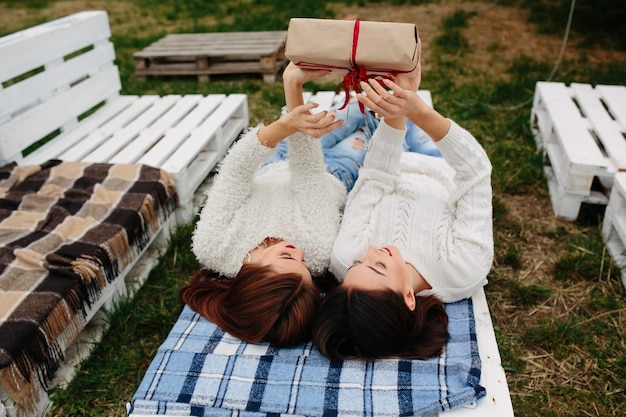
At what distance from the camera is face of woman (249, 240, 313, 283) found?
2.11 meters

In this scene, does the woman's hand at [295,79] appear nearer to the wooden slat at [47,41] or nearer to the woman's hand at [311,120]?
the woman's hand at [311,120]

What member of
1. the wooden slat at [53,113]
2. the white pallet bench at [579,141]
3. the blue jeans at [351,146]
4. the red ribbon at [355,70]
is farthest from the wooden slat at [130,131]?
the white pallet bench at [579,141]

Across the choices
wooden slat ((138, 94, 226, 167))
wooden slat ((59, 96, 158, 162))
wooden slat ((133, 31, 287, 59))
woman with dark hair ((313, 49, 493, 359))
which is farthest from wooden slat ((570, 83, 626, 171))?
wooden slat ((59, 96, 158, 162))

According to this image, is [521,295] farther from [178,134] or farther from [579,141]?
[178,134]

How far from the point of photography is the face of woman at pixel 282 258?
2113 mm

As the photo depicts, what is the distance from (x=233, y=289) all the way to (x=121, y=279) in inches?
35.6

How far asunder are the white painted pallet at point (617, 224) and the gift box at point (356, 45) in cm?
160

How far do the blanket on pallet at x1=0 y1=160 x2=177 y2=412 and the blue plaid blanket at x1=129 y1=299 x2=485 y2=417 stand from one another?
1.53ft

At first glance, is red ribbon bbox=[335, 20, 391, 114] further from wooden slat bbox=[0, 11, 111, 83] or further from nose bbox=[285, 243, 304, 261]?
wooden slat bbox=[0, 11, 111, 83]

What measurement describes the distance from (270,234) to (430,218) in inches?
26.9

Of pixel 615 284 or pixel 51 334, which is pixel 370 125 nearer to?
pixel 615 284

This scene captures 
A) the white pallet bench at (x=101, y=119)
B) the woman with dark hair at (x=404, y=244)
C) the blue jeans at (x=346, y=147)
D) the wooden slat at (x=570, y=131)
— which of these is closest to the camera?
the woman with dark hair at (x=404, y=244)

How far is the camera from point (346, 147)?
332 centimetres

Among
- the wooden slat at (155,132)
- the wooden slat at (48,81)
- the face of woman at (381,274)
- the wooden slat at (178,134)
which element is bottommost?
the wooden slat at (155,132)
